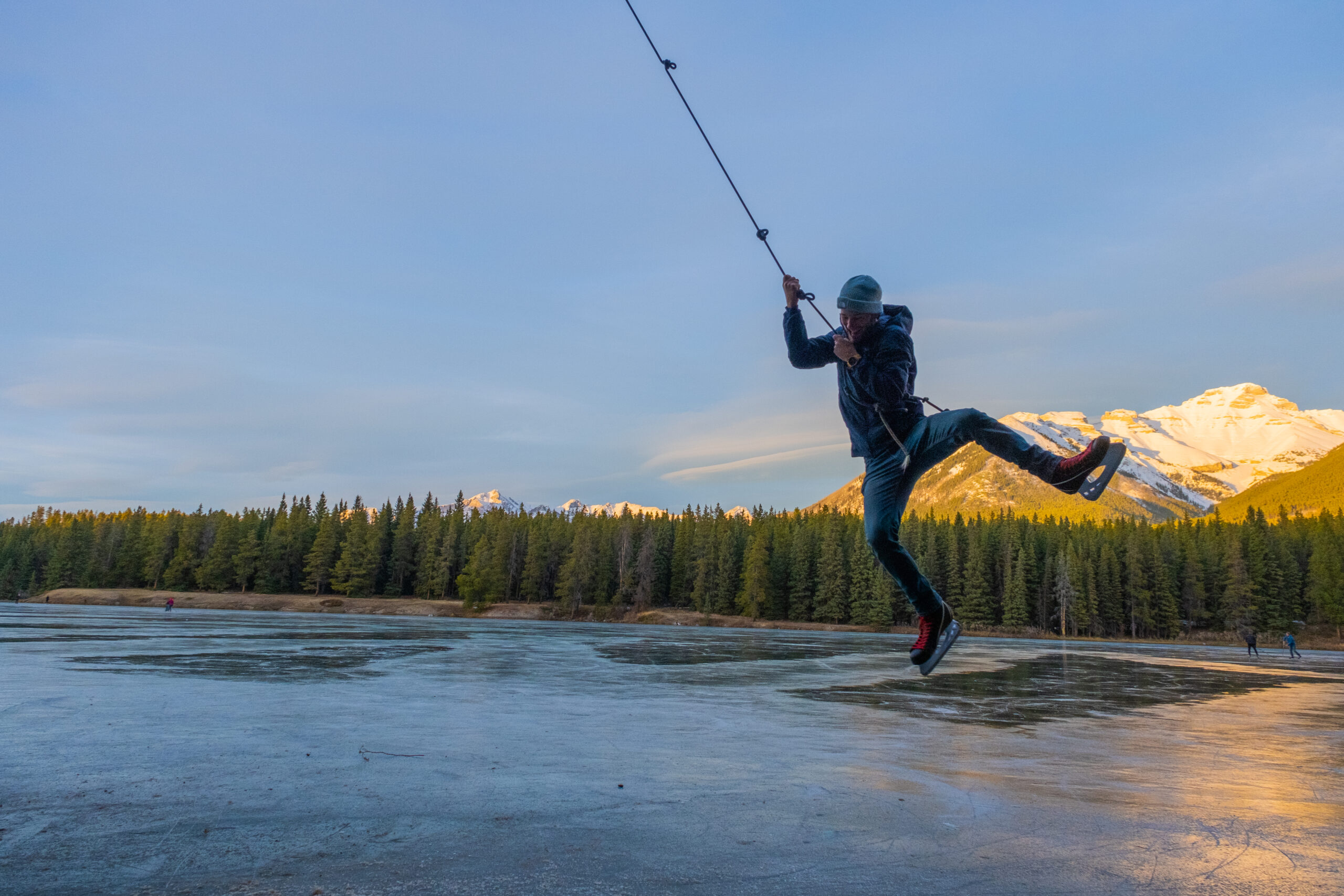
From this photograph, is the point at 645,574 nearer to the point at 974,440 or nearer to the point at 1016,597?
the point at 1016,597

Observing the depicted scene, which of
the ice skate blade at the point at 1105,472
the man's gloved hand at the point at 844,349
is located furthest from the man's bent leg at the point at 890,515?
Answer: the ice skate blade at the point at 1105,472

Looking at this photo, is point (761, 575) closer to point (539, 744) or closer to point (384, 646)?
point (384, 646)

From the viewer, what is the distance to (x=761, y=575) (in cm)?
9681

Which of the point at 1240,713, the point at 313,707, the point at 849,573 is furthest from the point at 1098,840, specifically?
the point at 849,573

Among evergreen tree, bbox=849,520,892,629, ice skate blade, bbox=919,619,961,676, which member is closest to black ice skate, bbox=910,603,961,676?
ice skate blade, bbox=919,619,961,676

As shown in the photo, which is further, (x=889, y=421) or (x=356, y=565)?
(x=356, y=565)

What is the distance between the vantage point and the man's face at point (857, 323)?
16.9 feet

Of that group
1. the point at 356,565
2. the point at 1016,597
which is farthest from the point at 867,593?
the point at 356,565

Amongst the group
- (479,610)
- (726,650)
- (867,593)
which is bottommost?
(479,610)

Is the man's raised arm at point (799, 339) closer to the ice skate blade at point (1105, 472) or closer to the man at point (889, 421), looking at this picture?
the man at point (889, 421)

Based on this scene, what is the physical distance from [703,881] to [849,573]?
93576 millimetres

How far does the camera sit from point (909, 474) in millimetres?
5184

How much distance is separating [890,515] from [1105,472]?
52.3 inches

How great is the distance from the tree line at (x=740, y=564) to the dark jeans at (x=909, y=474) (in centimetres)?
8243
